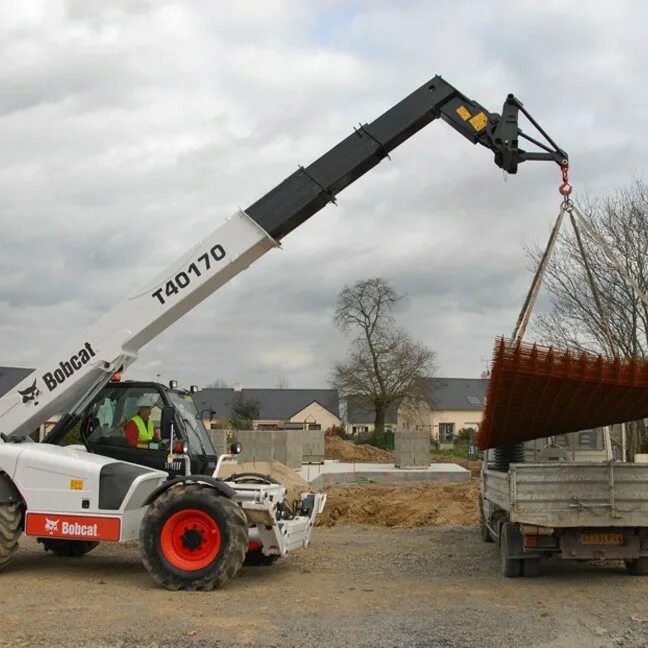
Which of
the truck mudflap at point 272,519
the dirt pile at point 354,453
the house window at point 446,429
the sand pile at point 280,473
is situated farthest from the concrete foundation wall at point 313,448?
the house window at point 446,429

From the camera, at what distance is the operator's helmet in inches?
390

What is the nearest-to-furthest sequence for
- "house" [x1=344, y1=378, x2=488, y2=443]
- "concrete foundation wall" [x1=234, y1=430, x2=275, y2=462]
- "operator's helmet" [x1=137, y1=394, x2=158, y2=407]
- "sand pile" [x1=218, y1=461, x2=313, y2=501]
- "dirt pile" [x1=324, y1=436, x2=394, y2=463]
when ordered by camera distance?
1. "operator's helmet" [x1=137, y1=394, x2=158, y2=407]
2. "sand pile" [x1=218, y1=461, x2=313, y2=501]
3. "concrete foundation wall" [x1=234, y1=430, x2=275, y2=462]
4. "dirt pile" [x1=324, y1=436, x2=394, y2=463]
5. "house" [x1=344, y1=378, x2=488, y2=443]

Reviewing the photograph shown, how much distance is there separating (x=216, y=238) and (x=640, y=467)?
17.7 feet

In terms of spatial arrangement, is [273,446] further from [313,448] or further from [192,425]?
[192,425]

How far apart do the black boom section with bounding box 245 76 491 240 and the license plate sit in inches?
180

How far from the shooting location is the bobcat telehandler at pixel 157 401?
30.2 feet

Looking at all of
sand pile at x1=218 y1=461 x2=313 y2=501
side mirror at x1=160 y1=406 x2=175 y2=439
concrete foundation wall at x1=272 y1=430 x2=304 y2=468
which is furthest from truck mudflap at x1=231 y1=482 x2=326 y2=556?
concrete foundation wall at x1=272 y1=430 x2=304 y2=468

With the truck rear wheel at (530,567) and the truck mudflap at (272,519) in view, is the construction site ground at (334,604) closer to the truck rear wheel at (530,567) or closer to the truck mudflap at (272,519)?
the truck rear wheel at (530,567)

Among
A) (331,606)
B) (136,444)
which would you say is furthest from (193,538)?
(331,606)

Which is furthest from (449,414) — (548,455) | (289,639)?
(289,639)

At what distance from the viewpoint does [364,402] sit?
52.6 metres

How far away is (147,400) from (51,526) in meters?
1.75

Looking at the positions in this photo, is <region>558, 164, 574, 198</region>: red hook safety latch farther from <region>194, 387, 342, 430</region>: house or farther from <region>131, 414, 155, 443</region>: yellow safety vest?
<region>194, 387, 342, 430</region>: house

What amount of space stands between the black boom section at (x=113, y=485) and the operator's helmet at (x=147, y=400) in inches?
35.9
